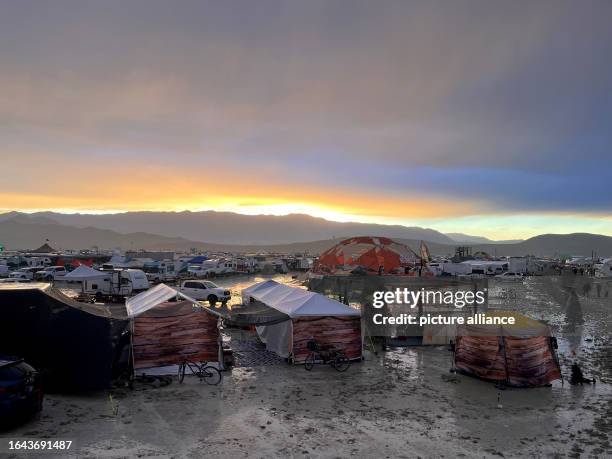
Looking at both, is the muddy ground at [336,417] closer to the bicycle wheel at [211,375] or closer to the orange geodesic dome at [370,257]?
the bicycle wheel at [211,375]

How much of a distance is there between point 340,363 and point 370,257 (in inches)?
597

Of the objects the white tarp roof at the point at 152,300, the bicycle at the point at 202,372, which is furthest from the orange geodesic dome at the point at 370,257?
the bicycle at the point at 202,372

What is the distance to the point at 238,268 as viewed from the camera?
67.9 metres

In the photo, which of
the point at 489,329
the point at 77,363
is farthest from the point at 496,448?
the point at 77,363

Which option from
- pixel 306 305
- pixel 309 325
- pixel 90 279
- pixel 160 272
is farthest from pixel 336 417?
pixel 160 272

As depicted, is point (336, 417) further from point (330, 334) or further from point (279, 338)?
point (279, 338)

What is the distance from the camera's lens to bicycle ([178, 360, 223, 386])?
47.9 feet

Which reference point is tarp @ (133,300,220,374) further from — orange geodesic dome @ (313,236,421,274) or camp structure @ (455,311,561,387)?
orange geodesic dome @ (313,236,421,274)

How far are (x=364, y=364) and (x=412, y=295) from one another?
7.38 meters

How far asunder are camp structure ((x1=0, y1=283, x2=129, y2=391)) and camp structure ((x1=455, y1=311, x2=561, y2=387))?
36.4ft

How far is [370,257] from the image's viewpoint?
103ft

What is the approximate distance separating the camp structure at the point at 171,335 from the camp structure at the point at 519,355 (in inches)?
334

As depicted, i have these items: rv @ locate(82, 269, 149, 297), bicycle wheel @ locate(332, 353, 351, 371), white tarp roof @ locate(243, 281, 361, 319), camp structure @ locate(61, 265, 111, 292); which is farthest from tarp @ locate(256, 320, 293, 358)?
camp structure @ locate(61, 265, 111, 292)

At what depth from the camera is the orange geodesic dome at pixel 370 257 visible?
31.0m
